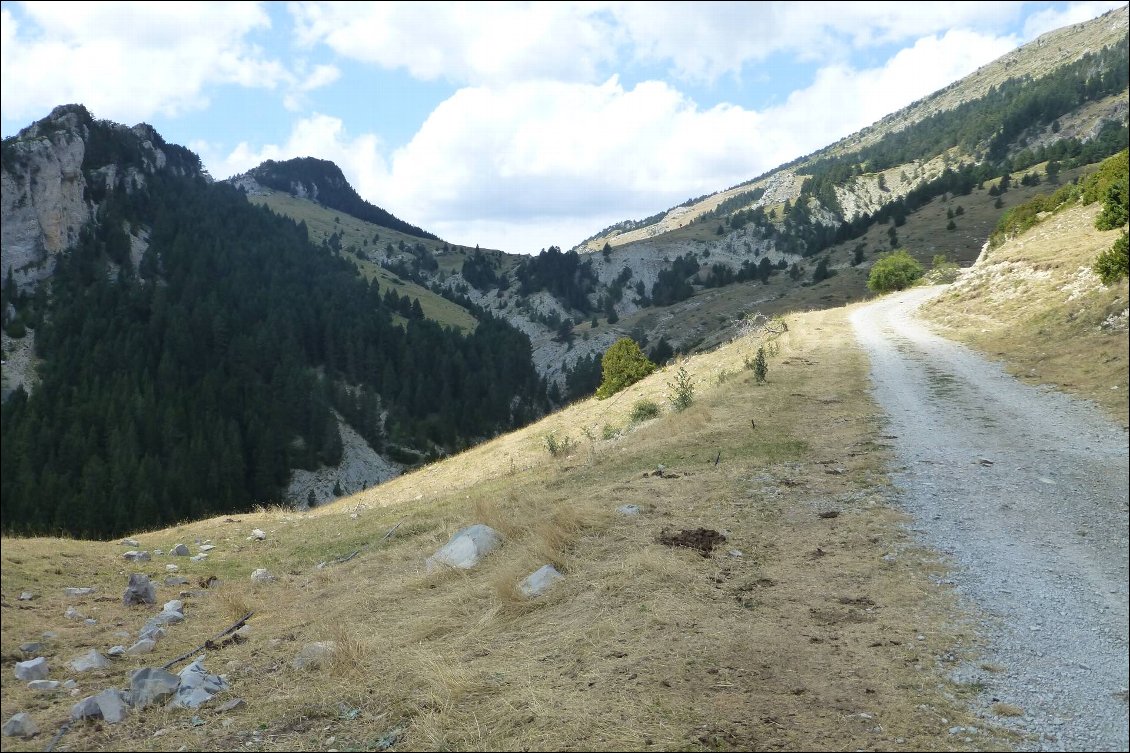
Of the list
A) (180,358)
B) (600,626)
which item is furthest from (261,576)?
(180,358)

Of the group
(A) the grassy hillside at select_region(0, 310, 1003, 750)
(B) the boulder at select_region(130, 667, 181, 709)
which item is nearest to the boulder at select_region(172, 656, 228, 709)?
(B) the boulder at select_region(130, 667, 181, 709)

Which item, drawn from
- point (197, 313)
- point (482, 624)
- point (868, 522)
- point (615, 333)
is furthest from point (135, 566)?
point (615, 333)

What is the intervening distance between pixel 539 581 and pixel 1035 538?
582cm

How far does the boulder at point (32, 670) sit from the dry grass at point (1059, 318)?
1264cm

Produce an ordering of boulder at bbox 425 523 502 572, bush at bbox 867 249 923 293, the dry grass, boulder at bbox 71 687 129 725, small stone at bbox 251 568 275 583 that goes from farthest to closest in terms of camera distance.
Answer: bush at bbox 867 249 923 293 < small stone at bbox 251 568 275 583 < boulder at bbox 425 523 502 572 < the dry grass < boulder at bbox 71 687 129 725

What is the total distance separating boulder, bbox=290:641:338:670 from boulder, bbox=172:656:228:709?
75cm

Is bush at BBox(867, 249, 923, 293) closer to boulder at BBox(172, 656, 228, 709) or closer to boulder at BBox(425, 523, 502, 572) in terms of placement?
boulder at BBox(425, 523, 502, 572)

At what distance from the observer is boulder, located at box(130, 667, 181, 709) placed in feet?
20.1

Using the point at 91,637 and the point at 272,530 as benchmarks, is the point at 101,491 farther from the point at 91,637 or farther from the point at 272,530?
the point at 272,530

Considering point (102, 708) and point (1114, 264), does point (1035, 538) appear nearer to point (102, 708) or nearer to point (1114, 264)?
point (1114, 264)

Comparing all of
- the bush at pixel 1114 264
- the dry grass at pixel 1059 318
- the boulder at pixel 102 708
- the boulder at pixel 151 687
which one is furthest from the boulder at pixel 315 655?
the bush at pixel 1114 264

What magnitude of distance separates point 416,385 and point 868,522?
13814cm

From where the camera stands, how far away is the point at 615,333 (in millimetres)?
160000

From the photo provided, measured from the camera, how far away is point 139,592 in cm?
1050
